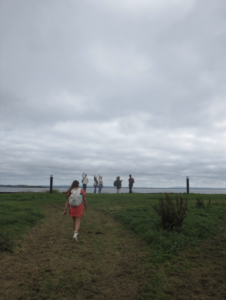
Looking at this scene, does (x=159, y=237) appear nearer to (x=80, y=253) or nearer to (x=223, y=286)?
(x=80, y=253)

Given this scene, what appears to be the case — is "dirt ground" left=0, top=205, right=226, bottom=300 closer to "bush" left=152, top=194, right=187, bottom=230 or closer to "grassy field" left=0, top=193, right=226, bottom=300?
"grassy field" left=0, top=193, right=226, bottom=300

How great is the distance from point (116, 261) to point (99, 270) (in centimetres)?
65

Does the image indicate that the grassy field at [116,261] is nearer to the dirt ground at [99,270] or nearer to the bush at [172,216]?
the dirt ground at [99,270]

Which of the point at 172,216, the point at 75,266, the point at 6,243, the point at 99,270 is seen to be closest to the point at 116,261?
the point at 99,270

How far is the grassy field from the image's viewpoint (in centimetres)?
427

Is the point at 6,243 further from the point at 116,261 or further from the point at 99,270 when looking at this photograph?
the point at 116,261

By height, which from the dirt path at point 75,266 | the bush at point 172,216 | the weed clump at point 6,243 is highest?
the bush at point 172,216

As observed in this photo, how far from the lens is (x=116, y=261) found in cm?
580

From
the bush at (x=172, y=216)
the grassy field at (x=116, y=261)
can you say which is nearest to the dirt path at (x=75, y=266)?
the grassy field at (x=116, y=261)

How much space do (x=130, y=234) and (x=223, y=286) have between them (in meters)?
4.17

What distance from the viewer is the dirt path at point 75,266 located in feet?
14.1

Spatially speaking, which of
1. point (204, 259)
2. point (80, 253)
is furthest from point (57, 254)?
point (204, 259)

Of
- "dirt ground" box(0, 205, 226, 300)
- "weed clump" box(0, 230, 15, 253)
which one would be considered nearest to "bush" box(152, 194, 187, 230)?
"dirt ground" box(0, 205, 226, 300)

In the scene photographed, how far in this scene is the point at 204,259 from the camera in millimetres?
5512
